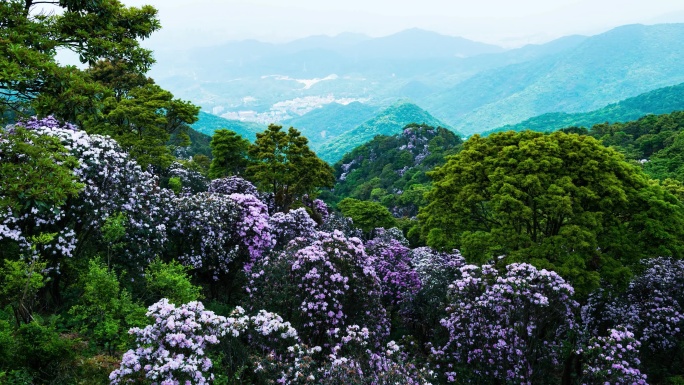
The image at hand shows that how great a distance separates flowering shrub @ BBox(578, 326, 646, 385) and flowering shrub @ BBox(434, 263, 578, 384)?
49.6 inches

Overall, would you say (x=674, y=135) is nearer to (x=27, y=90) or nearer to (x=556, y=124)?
(x=27, y=90)

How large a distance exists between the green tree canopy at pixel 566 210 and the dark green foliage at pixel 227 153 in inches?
970

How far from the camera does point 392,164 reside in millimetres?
105750

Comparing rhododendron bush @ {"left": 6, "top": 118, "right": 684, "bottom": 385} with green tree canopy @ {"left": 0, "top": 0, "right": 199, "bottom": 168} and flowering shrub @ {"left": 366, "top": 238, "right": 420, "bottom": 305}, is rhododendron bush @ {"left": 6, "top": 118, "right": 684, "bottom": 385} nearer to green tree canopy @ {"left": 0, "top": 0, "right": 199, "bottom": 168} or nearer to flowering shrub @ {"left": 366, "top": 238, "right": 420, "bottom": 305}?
green tree canopy @ {"left": 0, "top": 0, "right": 199, "bottom": 168}

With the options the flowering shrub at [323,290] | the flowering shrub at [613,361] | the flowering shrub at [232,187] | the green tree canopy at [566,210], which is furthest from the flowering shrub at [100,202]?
the flowering shrub at [232,187]

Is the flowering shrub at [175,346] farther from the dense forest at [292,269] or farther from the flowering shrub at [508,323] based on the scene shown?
the flowering shrub at [508,323]

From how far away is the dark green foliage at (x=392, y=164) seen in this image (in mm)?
89312

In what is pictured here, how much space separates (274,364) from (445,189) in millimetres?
11858

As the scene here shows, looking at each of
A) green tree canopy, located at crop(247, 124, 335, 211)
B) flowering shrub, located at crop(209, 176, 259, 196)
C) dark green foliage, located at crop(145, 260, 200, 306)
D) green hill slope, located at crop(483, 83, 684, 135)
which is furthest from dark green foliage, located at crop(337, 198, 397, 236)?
green hill slope, located at crop(483, 83, 684, 135)

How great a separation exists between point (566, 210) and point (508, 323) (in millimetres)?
5203

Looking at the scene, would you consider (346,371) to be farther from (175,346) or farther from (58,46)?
(58,46)

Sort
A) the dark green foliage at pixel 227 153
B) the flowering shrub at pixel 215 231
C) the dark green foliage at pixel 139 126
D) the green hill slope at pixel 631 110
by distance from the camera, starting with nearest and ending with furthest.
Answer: the flowering shrub at pixel 215 231
the dark green foliage at pixel 139 126
the dark green foliage at pixel 227 153
the green hill slope at pixel 631 110

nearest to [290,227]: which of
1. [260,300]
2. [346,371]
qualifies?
[260,300]

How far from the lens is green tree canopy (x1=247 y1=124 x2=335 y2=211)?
32094mm
